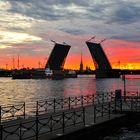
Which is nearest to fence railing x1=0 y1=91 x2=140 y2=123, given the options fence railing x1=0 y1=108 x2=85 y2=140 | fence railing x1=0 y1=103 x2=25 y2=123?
fence railing x1=0 y1=103 x2=25 y2=123

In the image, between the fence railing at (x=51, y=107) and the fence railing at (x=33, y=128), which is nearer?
the fence railing at (x=33, y=128)

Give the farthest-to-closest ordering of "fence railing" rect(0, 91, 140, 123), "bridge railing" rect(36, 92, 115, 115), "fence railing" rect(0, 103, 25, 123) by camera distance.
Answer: "bridge railing" rect(36, 92, 115, 115), "fence railing" rect(0, 91, 140, 123), "fence railing" rect(0, 103, 25, 123)

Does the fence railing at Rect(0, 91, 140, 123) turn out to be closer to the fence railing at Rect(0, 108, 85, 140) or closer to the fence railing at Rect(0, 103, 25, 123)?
the fence railing at Rect(0, 103, 25, 123)

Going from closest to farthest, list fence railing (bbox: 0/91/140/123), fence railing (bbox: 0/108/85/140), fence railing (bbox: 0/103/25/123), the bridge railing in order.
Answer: fence railing (bbox: 0/108/85/140) → fence railing (bbox: 0/103/25/123) → fence railing (bbox: 0/91/140/123) → the bridge railing

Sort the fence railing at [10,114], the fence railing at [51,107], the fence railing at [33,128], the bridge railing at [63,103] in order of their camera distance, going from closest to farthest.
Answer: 1. the fence railing at [33,128]
2. the fence railing at [10,114]
3. the fence railing at [51,107]
4. the bridge railing at [63,103]

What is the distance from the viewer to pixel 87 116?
28.3 meters

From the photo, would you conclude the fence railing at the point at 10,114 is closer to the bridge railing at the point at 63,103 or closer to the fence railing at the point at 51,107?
the fence railing at the point at 51,107

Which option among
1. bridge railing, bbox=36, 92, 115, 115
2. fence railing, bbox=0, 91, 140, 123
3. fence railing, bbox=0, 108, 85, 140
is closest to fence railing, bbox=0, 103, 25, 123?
fence railing, bbox=0, 91, 140, 123

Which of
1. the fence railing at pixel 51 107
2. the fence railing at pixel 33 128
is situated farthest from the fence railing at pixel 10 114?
the fence railing at pixel 33 128

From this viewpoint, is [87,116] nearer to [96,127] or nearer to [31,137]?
[96,127]

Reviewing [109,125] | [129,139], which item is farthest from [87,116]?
[129,139]

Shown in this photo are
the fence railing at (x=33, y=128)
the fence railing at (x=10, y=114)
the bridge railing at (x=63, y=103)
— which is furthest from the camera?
the bridge railing at (x=63, y=103)

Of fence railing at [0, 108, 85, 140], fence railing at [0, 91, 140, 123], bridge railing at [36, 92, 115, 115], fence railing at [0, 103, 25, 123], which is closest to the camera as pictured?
fence railing at [0, 108, 85, 140]

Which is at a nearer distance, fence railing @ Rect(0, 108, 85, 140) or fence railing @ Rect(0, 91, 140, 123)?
fence railing @ Rect(0, 108, 85, 140)
